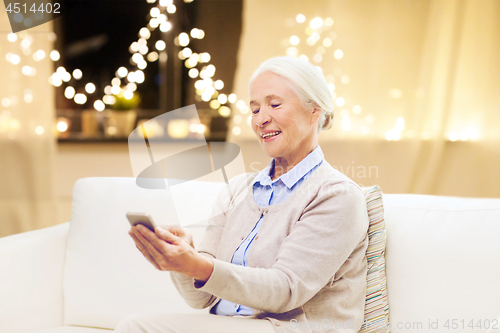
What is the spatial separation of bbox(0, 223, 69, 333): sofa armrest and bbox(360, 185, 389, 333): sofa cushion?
1063 millimetres

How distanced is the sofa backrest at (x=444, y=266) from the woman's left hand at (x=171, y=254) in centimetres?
60

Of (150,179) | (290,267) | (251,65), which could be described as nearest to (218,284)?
(290,267)

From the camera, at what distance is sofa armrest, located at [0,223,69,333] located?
4.12 feet

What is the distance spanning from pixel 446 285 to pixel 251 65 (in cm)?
165

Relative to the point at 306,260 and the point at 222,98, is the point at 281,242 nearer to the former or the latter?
the point at 306,260

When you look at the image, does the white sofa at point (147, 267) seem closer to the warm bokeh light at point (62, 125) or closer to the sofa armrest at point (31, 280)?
the sofa armrest at point (31, 280)

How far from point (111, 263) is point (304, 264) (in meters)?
0.81

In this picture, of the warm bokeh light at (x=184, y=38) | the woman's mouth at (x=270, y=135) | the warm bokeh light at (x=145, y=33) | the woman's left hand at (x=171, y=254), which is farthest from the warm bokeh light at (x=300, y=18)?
the woman's left hand at (x=171, y=254)

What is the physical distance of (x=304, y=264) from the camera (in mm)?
850

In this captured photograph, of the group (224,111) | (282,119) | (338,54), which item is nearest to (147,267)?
(282,119)

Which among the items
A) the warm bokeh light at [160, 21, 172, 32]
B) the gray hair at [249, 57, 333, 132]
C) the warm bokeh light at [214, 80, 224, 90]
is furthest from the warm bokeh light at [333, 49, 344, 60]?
the gray hair at [249, 57, 333, 132]

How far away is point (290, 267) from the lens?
33.3 inches

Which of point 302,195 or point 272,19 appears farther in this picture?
point 272,19

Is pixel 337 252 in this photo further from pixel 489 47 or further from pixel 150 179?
pixel 489 47
